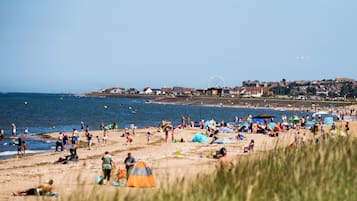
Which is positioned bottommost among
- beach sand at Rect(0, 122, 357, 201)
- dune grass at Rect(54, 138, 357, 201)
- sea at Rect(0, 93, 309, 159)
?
sea at Rect(0, 93, 309, 159)

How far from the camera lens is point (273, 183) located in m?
5.74

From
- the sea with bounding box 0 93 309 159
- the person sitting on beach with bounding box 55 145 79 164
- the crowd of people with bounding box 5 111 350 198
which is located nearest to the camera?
the crowd of people with bounding box 5 111 350 198

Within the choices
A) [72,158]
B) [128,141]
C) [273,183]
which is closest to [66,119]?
[128,141]

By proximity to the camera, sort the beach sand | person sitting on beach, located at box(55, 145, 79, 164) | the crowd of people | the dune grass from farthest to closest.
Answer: person sitting on beach, located at box(55, 145, 79, 164), the beach sand, the crowd of people, the dune grass

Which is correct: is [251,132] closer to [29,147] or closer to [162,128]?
[162,128]

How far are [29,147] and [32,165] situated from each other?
10.7 metres

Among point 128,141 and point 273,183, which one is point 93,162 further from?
point 273,183

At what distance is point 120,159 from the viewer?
90.4 feet

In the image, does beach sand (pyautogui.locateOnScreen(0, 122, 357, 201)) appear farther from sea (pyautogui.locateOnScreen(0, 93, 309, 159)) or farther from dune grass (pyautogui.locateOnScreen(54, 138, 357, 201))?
dune grass (pyautogui.locateOnScreen(54, 138, 357, 201))

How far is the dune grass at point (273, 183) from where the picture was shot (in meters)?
5.09

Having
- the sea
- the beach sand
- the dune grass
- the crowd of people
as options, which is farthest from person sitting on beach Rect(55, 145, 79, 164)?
A: the dune grass

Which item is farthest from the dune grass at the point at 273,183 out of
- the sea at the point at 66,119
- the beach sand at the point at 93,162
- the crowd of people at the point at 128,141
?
the sea at the point at 66,119

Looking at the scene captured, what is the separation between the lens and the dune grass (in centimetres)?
509

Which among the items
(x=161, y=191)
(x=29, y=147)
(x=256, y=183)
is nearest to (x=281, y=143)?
(x=256, y=183)
